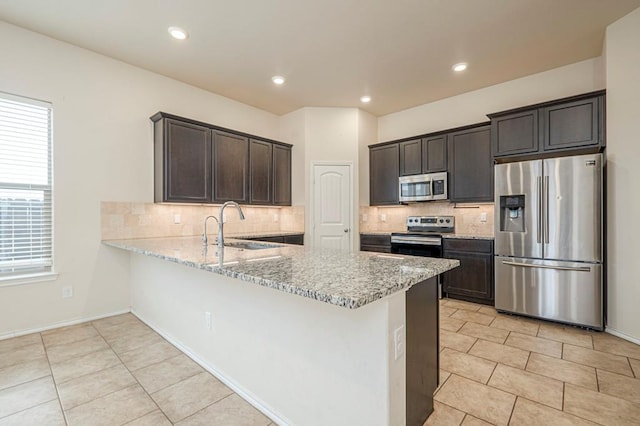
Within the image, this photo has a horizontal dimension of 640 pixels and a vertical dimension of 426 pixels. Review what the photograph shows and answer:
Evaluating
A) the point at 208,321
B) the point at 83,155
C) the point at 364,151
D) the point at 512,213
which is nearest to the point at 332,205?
the point at 364,151

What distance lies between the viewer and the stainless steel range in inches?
165

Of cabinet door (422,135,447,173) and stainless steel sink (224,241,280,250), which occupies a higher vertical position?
cabinet door (422,135,447,173)

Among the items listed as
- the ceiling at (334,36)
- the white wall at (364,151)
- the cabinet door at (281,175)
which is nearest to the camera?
the ceiling at (334,36)

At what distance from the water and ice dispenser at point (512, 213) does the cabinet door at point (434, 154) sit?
108cm

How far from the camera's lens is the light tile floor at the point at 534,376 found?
1718 millimetres

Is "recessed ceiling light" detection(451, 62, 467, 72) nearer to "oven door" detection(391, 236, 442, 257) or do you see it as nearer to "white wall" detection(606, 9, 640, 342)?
"white wall" detection(606, 9, 640, 342)

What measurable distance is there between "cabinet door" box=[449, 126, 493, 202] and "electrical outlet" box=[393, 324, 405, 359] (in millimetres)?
3255

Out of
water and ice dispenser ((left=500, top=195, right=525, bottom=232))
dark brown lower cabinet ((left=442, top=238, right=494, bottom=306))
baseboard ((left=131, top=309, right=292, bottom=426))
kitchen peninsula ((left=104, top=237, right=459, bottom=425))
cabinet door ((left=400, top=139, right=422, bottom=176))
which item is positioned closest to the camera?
kitchen peninsula ((left=104, top=237, right=459, bottom=425))

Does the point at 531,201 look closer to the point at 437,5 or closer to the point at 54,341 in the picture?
the point at 437,5

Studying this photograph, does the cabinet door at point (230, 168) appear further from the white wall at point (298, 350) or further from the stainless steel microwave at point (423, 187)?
the stainless steel microwave at point (423, 187)

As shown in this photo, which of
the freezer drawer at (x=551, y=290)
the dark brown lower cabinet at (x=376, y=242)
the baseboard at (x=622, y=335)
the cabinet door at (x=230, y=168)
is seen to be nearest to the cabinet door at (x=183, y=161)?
the cabinet door at (x=230, y=168)

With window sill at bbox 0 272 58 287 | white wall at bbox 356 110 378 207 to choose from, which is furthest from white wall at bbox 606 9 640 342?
window sill at bbox 0 272 58 287

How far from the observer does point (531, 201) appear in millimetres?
3227

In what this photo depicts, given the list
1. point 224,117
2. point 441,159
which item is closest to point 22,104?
point 224,117
